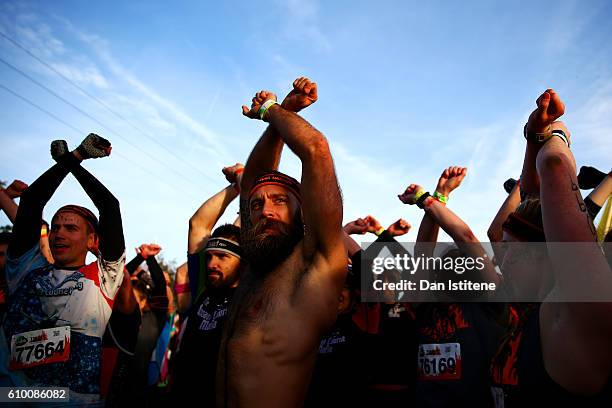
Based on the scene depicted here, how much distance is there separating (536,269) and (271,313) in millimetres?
1389

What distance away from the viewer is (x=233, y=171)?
4453 millimetres

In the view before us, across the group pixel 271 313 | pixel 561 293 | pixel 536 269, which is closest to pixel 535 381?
pixel 561 293

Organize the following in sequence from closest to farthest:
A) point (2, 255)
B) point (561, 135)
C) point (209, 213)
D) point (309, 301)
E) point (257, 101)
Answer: point (561, 135)
point (309, 301)
point (257, 101)
point (209, 213)
point (2, 255)

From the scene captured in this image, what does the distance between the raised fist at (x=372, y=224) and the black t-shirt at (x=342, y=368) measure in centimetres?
194

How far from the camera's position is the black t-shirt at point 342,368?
2.82 meters

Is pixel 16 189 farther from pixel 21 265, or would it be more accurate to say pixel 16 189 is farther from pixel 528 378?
pixel 528 378

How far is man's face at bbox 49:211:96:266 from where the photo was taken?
3557 mm

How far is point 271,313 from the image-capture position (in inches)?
91.2

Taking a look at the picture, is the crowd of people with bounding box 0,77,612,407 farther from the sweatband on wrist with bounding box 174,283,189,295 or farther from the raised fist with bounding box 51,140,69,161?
the sweatband on wrist with bounding box 174,283,189,295

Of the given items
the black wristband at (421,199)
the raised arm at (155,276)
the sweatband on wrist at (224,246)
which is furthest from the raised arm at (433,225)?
the raised arm at (155,276)

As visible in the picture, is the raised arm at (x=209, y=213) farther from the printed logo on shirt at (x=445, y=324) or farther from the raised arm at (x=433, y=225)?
the printed logo on shirt at (x=445, y=324)

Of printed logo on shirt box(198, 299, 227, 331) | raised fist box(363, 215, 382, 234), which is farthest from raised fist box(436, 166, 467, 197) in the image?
printed logo on shirt box(198, 299, 227, 331)

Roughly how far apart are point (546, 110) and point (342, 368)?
2118 millimetres

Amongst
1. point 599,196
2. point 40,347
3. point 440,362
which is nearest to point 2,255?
point 40,347
